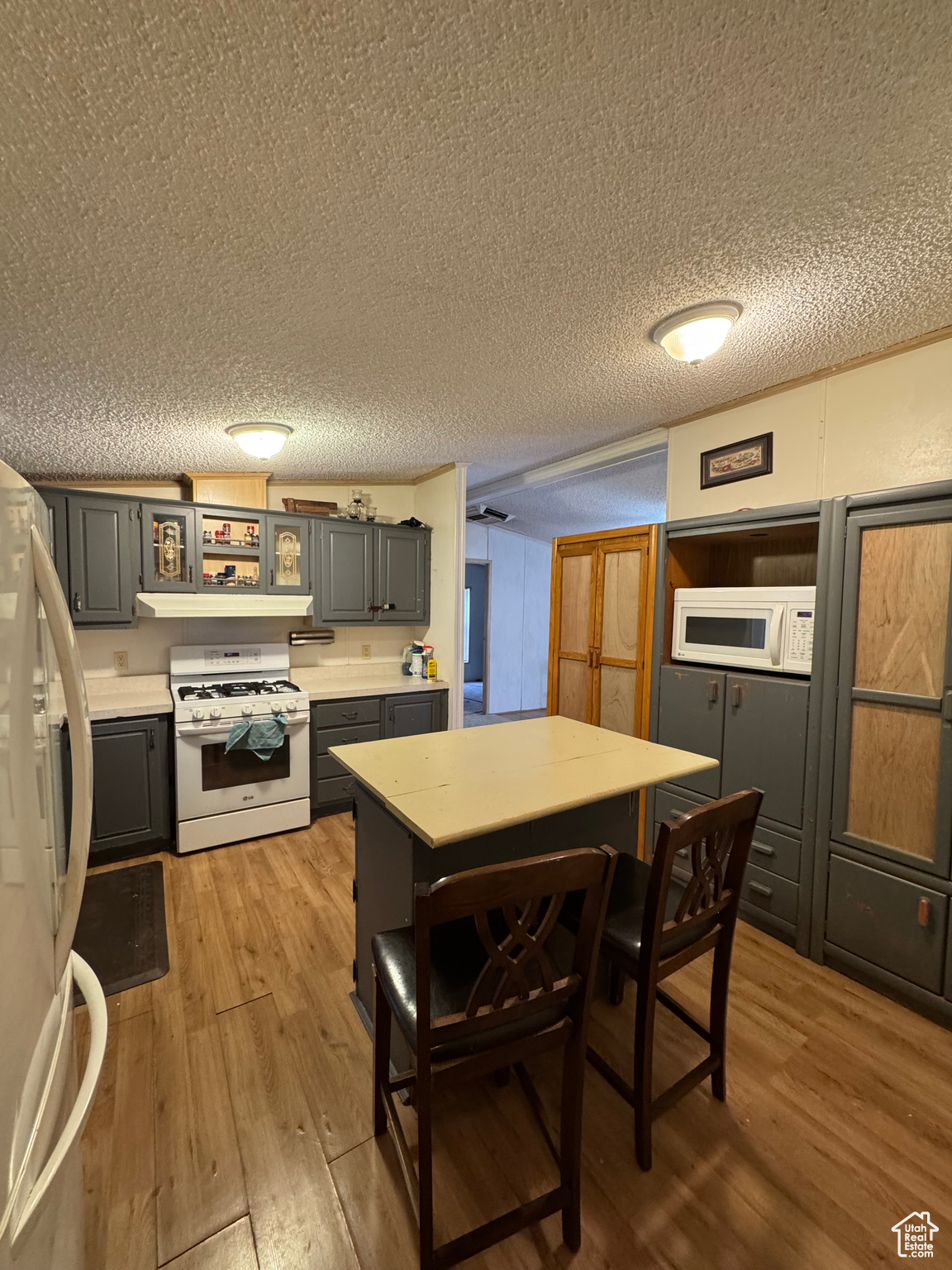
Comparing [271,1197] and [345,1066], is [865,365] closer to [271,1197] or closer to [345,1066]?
[345,1066]

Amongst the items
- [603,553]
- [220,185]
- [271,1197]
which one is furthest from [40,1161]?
[603,553]

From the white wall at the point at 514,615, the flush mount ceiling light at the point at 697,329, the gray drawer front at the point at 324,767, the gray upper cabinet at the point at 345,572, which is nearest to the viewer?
the flush mount ceiling light at the point at 697,329

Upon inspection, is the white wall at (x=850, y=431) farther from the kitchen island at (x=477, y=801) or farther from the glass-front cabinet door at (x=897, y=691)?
the kitchen island at (x=477, y=801)

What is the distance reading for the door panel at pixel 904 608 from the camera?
71.8 inches

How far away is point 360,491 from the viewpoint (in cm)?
427

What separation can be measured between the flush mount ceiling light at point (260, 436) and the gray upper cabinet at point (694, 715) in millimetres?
2303

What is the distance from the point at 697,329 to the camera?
5.88 ft

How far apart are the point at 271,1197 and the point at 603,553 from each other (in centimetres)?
289

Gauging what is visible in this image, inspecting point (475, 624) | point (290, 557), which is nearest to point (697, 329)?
point (290, 557)

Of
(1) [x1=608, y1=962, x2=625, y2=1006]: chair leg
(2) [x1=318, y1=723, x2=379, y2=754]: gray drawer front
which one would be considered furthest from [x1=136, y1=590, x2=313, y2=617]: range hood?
(1) [x1=608, y1=962, x2=625, y2=1006]: chair leg

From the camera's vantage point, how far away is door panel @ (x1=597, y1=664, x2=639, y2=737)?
2943 mm

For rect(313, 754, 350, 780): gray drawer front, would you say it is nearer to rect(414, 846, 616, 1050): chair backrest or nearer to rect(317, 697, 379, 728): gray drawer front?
rect(317, 697, 379, 728): gray drawer front

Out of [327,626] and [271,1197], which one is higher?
[327,626]

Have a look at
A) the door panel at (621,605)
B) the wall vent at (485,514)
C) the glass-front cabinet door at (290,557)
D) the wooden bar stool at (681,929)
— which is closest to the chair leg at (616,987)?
the wooden bar stool at (681,929)
